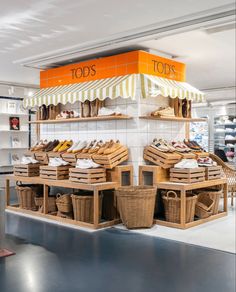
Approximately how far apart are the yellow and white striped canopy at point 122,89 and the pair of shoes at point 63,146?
821 millimetres

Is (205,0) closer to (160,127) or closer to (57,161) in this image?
(160,127)

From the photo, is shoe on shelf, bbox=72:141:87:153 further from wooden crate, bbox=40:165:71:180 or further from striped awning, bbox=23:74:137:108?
striped awning, bbox=23:74:137:108

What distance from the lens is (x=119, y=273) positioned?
4.29 m

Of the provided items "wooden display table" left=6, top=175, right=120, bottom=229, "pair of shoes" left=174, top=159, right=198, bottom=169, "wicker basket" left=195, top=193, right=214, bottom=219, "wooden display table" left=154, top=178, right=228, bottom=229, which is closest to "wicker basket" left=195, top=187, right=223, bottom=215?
"wicker basket" left=195, top=193, right=214, bottom=219

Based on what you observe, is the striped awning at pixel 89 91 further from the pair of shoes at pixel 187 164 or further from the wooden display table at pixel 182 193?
the wooden display table at pixel 182 193

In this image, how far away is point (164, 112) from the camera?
Answer: 7.12 meters

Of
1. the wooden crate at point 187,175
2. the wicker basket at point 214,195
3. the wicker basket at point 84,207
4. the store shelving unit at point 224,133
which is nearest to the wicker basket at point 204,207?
the wicker basket at point 214,195

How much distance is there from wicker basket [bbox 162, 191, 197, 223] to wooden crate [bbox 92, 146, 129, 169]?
1019 millimetres

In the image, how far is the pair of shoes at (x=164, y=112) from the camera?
6.96 meters

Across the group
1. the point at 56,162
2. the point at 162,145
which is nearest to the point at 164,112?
the point at 162,145

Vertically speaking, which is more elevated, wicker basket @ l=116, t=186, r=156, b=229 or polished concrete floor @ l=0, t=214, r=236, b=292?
wicker basket @ l=116, t=186, r=156, b=229

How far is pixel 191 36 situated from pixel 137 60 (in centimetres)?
105

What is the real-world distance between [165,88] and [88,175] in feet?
6.72

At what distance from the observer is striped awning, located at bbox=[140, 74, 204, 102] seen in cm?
674
